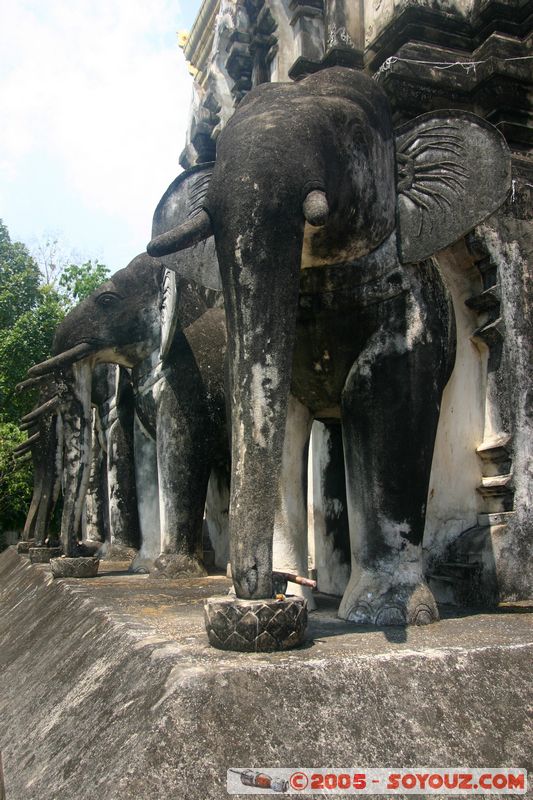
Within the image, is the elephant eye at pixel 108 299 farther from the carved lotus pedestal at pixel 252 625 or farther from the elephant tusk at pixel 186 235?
the carved lotus pedestal at pixel 252 625

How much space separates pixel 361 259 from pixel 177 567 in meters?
2.27

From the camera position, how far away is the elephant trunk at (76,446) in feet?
16.7

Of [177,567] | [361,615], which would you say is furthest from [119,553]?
[361,615]

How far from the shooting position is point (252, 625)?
2.27 m

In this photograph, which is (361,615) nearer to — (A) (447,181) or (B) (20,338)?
(A) (447,181)

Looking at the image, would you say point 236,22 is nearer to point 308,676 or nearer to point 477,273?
point 477,273

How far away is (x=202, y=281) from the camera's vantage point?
11.8 ft

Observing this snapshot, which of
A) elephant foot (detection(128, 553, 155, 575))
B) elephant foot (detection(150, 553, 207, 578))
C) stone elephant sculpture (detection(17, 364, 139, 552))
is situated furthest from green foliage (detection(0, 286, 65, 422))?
elephant foot (detection(150, 553, 207, 578))

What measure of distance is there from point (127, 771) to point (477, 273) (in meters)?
2.88

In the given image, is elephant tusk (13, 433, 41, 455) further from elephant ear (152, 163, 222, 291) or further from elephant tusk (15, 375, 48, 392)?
elephant ear (152, 163, 222, 291)

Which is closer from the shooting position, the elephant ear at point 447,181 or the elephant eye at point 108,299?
the elephant ear at point 447,181

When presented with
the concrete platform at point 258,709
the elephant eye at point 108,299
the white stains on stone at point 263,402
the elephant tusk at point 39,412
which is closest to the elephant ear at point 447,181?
the white stains on stone at point 263,402

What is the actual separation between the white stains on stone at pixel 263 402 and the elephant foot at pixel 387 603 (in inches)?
36.3

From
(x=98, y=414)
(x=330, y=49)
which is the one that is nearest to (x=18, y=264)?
(x=98, y=414)
